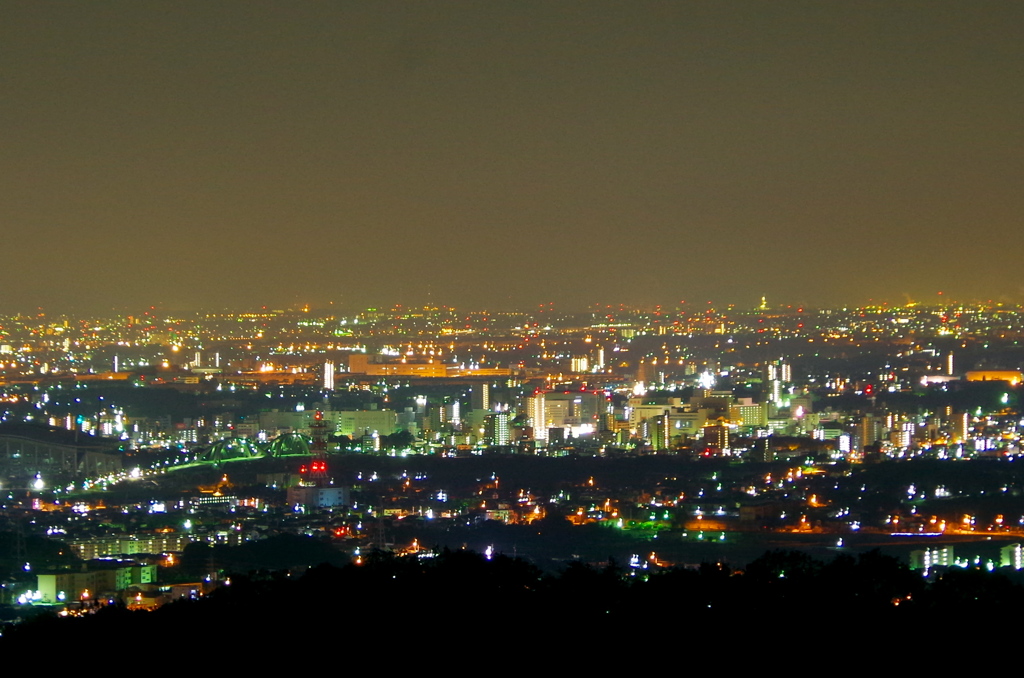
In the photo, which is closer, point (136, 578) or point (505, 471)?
point (136, 578)

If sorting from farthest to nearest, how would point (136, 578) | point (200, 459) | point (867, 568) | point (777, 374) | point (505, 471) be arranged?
point (777, 374), point (200, 459), point (505, 471), point (136, 578), point (867, 568)

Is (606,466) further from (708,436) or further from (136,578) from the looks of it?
(136,578)

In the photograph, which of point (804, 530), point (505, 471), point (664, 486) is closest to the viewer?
point (804, 530)

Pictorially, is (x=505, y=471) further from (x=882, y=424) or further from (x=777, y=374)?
(x=777, y=374)

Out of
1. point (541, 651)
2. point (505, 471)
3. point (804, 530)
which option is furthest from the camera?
point (505, 471)

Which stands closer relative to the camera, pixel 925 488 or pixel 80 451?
pixel 925 488

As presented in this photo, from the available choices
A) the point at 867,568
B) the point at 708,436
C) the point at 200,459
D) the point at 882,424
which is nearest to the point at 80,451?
the point at 200,459

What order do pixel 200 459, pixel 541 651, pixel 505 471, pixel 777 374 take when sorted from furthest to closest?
pixel 777 374 → pixel 200 459 → pixel 505 471 → pixel 541 651

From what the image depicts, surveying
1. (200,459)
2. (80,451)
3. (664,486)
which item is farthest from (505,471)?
(80,451)
